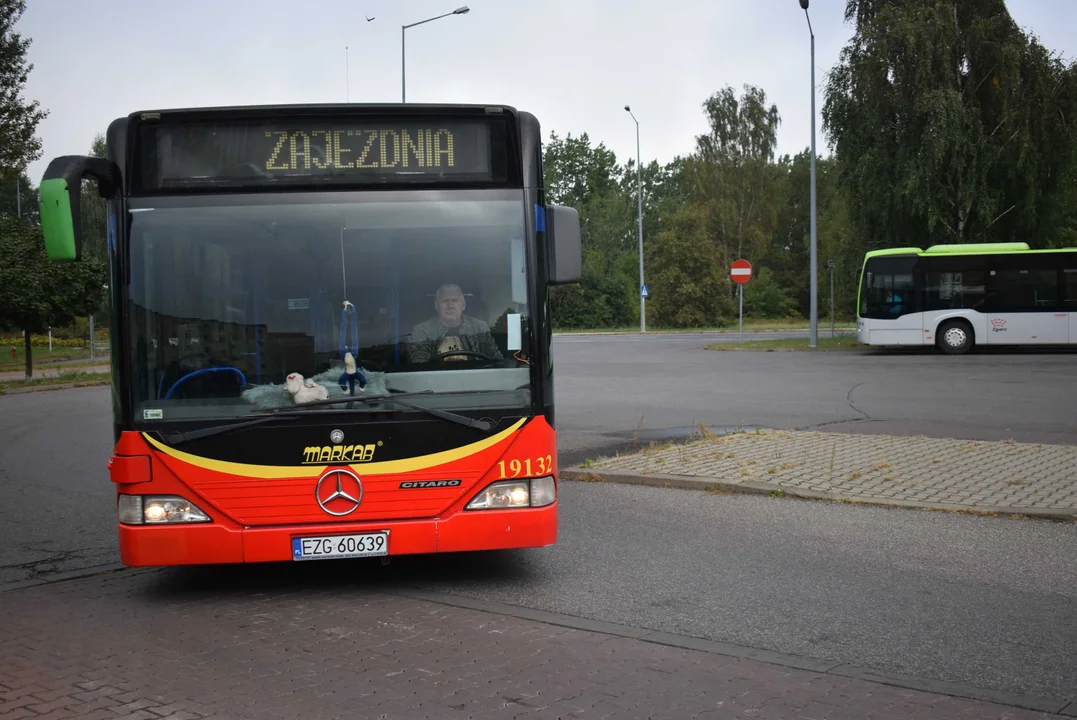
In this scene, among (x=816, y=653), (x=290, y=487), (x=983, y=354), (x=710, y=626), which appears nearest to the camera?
(x=816, y=653)

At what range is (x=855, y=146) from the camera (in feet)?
122

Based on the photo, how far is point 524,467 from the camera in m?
6.45

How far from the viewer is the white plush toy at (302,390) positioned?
621 cm

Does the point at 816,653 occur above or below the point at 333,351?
below

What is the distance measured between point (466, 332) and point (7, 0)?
31548 millimetres

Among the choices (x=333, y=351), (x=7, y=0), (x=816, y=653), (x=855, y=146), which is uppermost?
(x=7, y=0)

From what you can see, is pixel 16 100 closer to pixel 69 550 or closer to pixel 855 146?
pixel 855 146

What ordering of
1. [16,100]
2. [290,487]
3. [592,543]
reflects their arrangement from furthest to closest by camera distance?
[16,100] → [592,543] → [290,487]

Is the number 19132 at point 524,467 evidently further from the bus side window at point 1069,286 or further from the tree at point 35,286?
the bus side window at point 1069,286

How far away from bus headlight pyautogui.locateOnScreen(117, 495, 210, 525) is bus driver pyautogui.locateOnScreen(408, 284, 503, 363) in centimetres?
147

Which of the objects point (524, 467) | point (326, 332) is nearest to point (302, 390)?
point (326, 332)

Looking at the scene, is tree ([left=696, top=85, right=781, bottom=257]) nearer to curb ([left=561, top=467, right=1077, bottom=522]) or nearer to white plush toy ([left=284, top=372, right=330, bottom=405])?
curb ([left=561, top=467, right=1077, bottom=522])

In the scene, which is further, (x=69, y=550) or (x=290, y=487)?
(x=69, y=550)

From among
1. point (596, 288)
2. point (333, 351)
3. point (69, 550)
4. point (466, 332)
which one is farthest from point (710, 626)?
point (596, 288)
